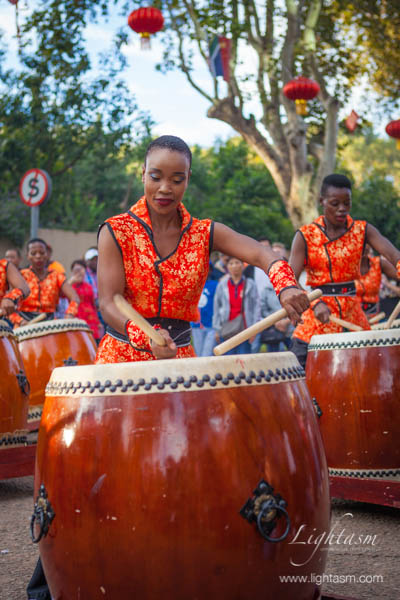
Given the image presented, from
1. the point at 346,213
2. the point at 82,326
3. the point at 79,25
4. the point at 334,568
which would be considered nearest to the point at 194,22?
the point at 79,25

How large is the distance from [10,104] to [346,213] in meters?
12.6

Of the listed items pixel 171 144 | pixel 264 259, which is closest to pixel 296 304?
pixel 264 259

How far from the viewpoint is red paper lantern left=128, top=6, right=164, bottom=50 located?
934 centimetres

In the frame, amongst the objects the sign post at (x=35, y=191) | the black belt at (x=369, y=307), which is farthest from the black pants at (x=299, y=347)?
the sign post at (x=35, y=191)

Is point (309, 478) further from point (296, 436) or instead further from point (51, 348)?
point (51, 348)

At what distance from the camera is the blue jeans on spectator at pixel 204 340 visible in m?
8.77

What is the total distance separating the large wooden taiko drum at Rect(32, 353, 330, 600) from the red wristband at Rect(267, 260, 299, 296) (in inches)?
11.2

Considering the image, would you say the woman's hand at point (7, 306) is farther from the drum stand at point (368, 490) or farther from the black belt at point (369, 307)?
the black belt at point (369, 307)

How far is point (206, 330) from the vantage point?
29.2 feet

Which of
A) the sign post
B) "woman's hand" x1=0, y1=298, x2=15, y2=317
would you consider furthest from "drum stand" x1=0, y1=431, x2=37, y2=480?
the sign post

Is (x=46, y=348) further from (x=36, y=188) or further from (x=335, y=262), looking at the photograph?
(x=36, y=188)

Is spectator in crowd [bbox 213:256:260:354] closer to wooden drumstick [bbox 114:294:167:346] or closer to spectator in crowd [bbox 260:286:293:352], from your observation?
spectator in crowd [bbox 260:286:293:352]

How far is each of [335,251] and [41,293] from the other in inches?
136

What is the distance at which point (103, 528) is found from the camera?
184 centimetres
